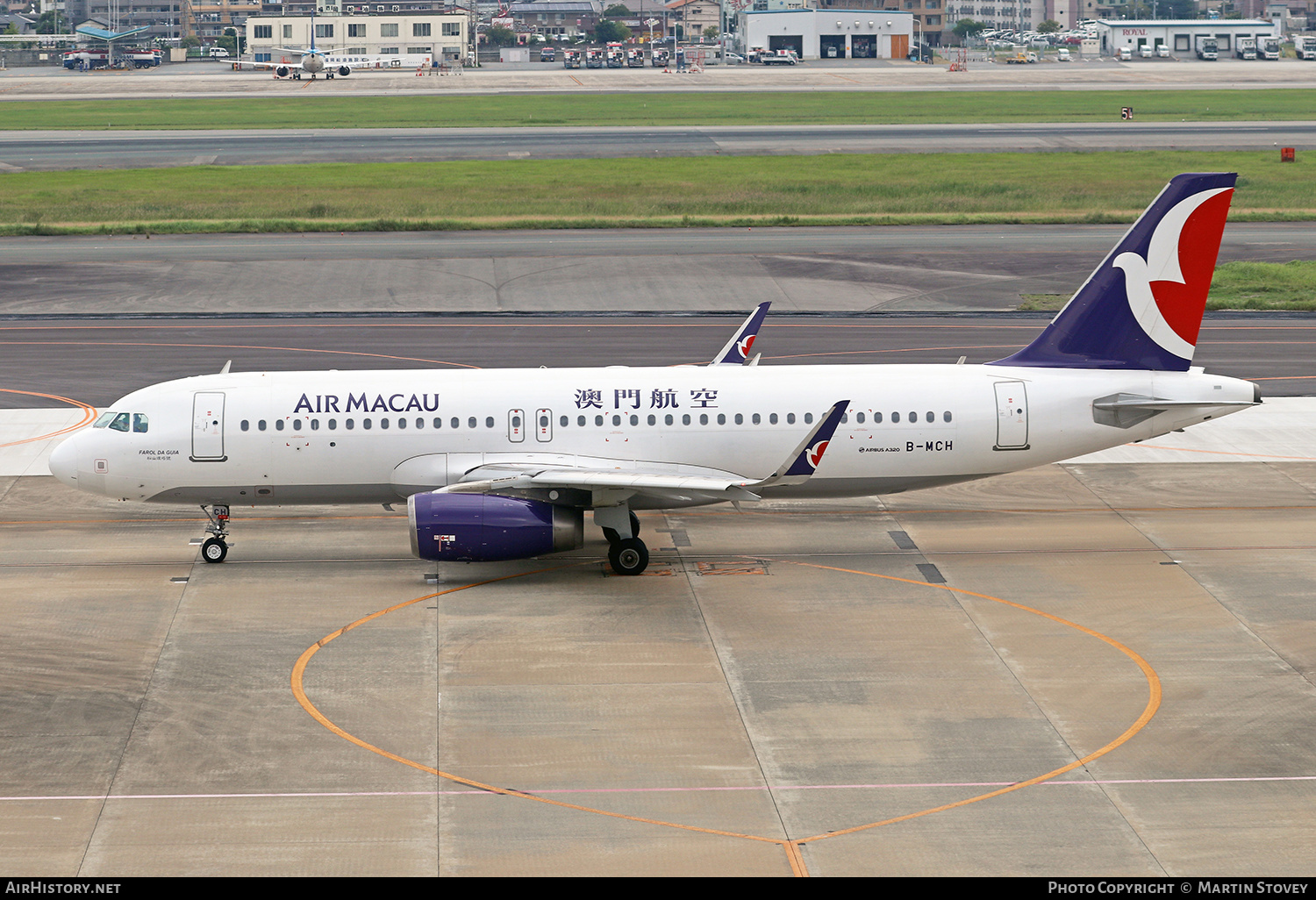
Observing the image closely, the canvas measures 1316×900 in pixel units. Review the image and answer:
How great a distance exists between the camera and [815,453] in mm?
27750

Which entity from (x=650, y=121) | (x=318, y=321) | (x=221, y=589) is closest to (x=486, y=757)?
(x=221, y=589)

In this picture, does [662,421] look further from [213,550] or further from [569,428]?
[213,550]

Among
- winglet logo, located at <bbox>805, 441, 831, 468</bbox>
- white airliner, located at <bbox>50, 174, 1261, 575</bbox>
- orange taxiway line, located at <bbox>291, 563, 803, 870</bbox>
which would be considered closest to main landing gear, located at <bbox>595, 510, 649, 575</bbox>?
white airliner, located at <bbox>50, 174, 1261, 575</bbox>

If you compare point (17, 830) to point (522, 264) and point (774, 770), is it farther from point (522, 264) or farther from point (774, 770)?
point (522, 264)

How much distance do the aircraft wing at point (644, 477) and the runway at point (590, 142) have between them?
76.9 metres

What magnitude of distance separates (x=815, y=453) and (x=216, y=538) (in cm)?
1407

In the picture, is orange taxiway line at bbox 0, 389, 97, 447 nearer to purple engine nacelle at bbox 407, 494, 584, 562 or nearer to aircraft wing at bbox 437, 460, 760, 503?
aircraft wing at bbox 437, 460, 760, 503

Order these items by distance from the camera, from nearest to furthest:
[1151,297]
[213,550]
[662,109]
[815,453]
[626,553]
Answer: [815,453]
[626,553]
[213,550]
[1151,297]
[662,109]

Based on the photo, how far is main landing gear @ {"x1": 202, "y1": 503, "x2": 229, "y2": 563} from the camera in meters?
31.5

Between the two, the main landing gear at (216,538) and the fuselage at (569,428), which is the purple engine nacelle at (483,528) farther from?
the main landing gear at (216,538)

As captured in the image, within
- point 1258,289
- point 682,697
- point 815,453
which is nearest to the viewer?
point 682,697

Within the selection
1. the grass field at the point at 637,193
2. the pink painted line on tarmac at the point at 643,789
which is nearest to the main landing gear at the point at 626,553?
the pink painted line on tarmac at the point at 643,789

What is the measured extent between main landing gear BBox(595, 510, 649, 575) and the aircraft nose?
11982 mm

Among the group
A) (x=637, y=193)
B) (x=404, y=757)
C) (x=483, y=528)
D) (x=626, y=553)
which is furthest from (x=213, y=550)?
(x=637, y=193)
